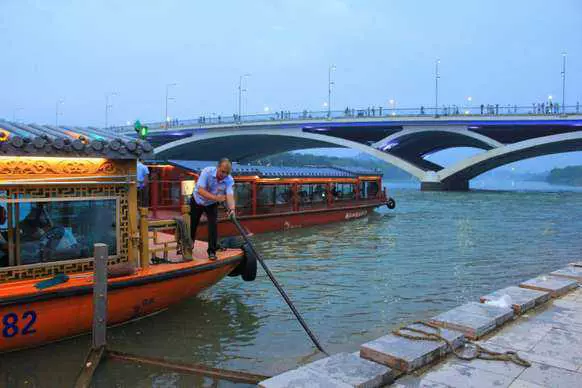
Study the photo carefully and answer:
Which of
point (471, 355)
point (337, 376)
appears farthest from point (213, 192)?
point (471, 355)

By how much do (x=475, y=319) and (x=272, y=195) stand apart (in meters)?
12.8

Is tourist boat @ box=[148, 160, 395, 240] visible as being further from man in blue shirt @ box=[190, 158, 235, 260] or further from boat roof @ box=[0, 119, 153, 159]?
boat roof @ box=[0, 119, 153, 159]

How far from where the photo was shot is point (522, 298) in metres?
5.96

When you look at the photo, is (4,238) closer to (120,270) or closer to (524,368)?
(120,270)

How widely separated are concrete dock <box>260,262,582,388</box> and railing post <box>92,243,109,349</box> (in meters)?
2.36

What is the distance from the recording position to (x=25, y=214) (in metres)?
5.66

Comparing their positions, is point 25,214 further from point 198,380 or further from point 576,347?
point 576,347

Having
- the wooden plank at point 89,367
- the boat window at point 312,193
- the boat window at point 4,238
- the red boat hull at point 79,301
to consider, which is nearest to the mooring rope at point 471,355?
the wooden plank at point 89,367

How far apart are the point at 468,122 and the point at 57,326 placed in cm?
4789

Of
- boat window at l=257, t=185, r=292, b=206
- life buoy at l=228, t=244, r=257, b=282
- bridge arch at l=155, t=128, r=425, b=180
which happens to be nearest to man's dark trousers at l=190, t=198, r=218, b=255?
life buoy at l=228, t=244, r=257, b=282

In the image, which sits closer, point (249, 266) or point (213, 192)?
point (213, 192)

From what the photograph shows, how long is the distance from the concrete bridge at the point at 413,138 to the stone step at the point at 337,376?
4662 centimetres

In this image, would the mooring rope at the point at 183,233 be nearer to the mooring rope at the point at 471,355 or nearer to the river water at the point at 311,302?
the river water at the point at 311,302

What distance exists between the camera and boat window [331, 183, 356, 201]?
21758mm
